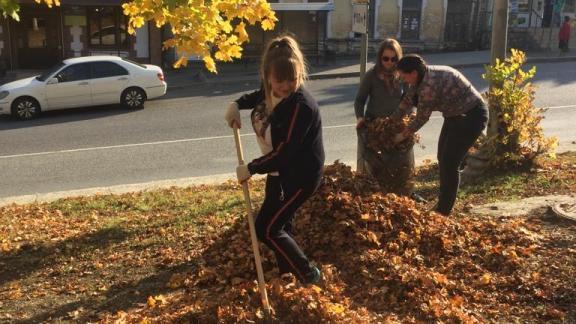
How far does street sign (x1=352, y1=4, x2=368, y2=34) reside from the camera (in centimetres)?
749

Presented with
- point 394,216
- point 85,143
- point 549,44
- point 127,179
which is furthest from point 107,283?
point 549,44

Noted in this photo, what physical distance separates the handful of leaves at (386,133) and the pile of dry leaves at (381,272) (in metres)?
0.48

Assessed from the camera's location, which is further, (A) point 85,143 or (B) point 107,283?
(A) point 85,143

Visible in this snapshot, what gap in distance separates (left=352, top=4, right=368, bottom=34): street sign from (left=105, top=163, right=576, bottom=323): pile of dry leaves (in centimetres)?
243

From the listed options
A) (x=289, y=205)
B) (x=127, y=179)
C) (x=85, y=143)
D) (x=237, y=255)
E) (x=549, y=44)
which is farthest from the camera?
(x=549, y=44)

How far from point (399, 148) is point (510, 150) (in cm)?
269

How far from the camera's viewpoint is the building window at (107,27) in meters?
24.2

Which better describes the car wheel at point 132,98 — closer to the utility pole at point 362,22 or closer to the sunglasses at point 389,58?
the utility pole at point 362,22

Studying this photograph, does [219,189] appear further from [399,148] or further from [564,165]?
[564,165]

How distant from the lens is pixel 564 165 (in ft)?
28.0

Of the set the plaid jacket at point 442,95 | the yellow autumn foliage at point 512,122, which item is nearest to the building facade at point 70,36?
the yellow autumn foliage at point 512,122

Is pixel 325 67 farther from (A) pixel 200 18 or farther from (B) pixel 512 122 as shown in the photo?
(A) pixel 200 18

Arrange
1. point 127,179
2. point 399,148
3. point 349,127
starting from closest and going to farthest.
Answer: point 399,148 → point 127,179 → point 349,127

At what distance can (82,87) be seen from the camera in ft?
52.4
